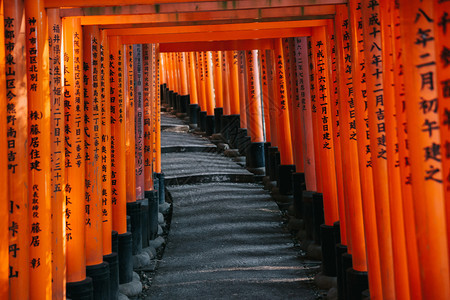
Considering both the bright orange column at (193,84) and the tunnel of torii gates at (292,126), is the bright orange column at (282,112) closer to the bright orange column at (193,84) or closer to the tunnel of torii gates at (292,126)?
the tunnel of torii gates at (292,126)

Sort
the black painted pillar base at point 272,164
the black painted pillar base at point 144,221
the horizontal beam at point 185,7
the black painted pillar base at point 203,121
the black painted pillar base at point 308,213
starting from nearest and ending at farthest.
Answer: the horizontal beam at point 185,7
the black painted pillar base at point 308,213
the black painted pillar base at point 144,221
the black painted pillar base at point 272,164
the black painted pillar base at point 203,121

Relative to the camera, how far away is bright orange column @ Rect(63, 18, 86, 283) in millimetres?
5125

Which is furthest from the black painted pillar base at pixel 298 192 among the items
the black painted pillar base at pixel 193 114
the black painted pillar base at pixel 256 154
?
the black painted pillar base at pixel 193 114

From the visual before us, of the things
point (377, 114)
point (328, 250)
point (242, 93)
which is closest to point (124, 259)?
point (328, 250)

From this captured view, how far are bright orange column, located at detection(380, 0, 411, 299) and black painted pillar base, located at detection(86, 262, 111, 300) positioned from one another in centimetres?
293

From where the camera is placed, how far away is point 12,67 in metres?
3.81

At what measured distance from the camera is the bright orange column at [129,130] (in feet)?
24.4

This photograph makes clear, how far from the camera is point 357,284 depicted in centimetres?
513

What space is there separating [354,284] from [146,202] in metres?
3.85

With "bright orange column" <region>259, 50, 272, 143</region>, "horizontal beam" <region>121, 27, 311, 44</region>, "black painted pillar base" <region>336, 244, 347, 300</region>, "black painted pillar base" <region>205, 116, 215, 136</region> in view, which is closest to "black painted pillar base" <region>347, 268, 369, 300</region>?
"black painted pillar base" <region>336, 244, 347, 300</region>

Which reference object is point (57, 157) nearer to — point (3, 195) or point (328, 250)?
point (3, 195)

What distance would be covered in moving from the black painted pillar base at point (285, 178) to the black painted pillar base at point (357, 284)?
16.5 feet

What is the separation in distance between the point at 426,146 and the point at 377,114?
1.31 meters

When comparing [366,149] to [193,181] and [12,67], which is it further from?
[193,181]
